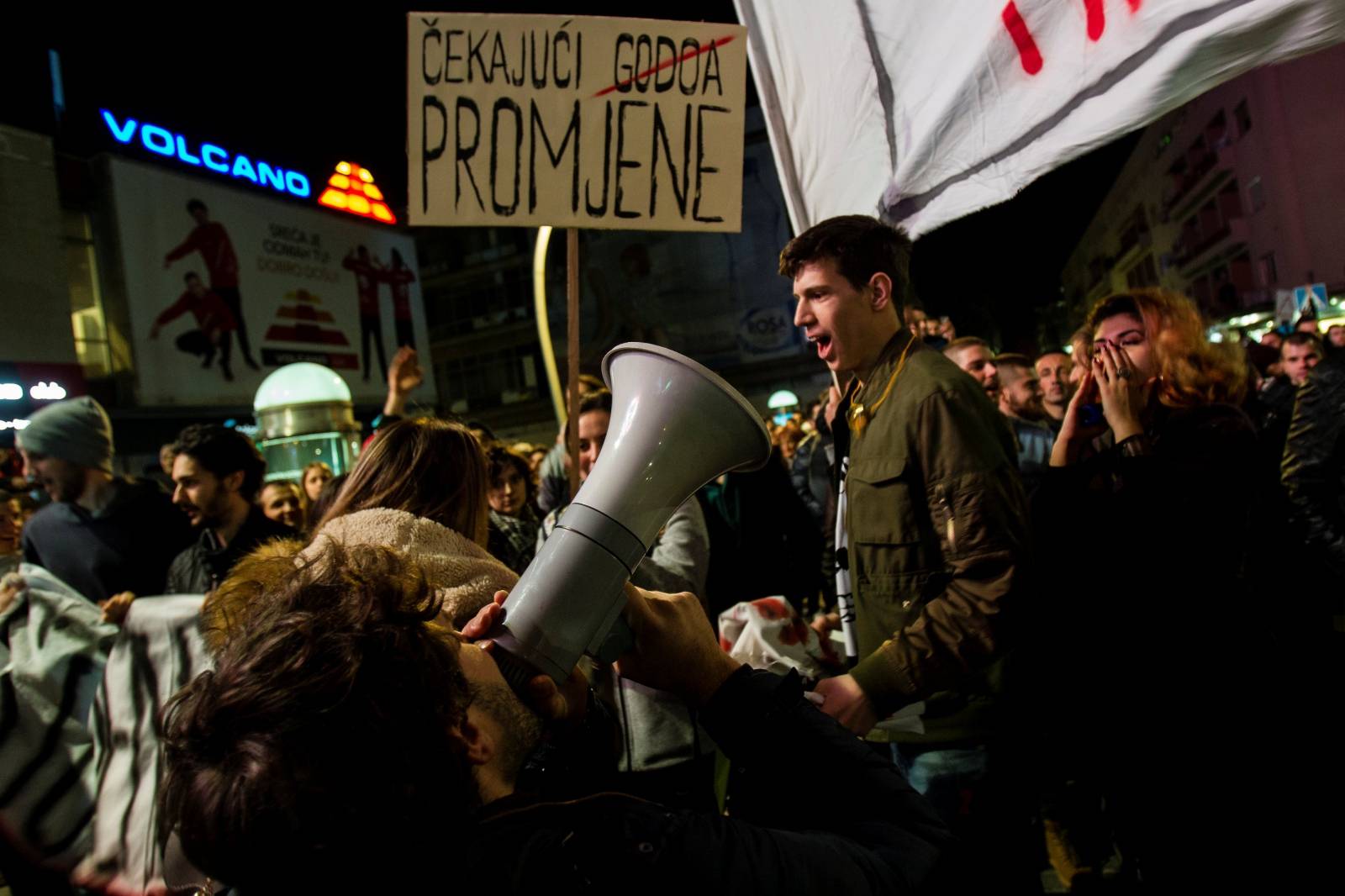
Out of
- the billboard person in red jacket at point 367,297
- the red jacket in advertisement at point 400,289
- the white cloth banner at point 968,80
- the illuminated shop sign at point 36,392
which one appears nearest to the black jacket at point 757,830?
the white cloth banner at point 968,80

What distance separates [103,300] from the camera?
20500 millimetres

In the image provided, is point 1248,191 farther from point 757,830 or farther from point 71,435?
point 757,830

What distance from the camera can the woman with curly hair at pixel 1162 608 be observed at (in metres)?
1.90

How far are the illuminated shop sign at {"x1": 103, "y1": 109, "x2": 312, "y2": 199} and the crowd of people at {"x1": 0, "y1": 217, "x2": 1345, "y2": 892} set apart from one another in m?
22.4

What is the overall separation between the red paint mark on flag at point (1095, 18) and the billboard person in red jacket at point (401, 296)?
1154 inches

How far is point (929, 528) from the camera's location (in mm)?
1790

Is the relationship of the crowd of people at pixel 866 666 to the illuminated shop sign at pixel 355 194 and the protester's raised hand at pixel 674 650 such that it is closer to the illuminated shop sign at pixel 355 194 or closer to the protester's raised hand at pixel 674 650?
the protester's raised hand at pixel 674 650

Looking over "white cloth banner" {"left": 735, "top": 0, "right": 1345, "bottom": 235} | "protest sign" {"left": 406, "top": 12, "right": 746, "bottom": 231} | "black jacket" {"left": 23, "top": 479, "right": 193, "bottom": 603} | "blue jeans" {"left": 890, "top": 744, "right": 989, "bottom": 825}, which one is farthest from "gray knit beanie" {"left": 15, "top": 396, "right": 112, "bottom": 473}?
"blue jeans" {"left": 890, "top": 744, "right": 989, "bottom": 825}

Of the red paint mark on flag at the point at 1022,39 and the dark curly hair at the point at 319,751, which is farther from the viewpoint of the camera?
the red paint mark on flag at the point at 1022,39

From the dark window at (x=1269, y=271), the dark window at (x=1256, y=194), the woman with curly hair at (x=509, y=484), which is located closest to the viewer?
the woman with curly hair at (x=509, y=484)

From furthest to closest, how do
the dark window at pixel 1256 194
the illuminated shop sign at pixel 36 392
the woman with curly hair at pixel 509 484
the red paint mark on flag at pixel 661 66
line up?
the dark window at pixel 1256 194 → the illuminated shop sign at pixel 36 392 → the woman with curly hair at pixel 509 484 → the red paint mark on flag at pixel 661 66

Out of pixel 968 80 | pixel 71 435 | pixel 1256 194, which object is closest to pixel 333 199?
pixel 71 435

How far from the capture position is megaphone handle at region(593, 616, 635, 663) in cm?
116

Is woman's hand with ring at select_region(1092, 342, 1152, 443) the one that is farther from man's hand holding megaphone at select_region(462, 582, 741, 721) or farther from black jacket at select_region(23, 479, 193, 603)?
black jacket at select_region(23, 479, 193, 603)
